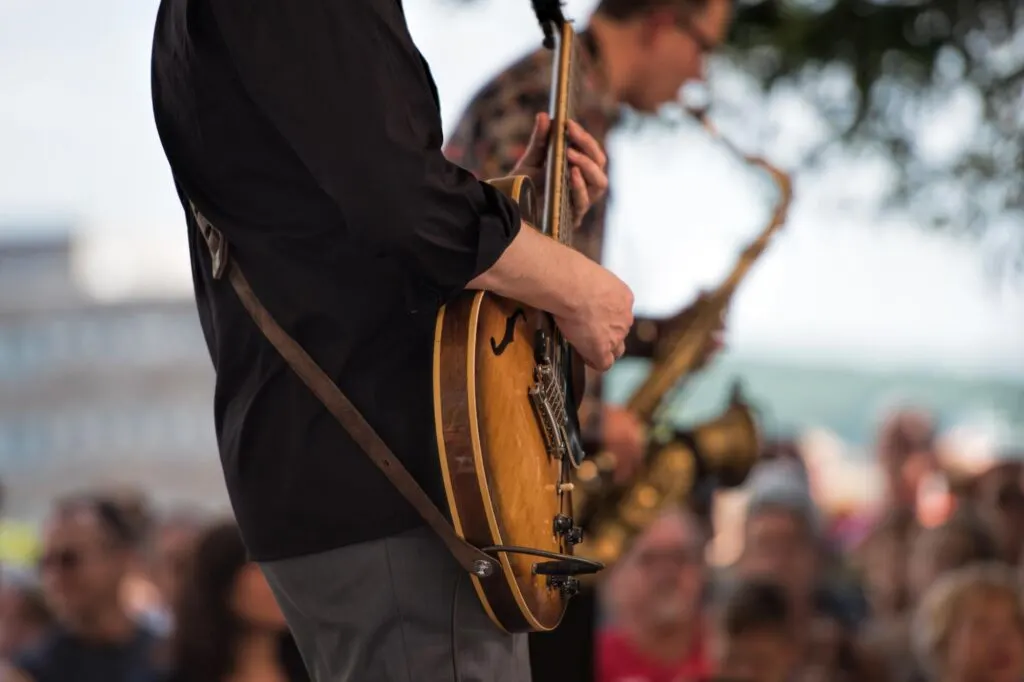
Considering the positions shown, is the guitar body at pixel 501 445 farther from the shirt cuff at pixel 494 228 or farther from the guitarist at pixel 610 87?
the guitarist at pixel 610 87

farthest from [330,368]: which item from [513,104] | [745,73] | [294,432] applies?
[745,73]

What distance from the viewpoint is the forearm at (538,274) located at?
1.37 meters

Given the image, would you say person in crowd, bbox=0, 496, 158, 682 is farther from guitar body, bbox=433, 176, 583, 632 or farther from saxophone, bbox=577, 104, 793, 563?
guitar body, bbox=433, 176, 583, 632

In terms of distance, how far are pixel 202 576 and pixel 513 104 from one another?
1474 millimetres

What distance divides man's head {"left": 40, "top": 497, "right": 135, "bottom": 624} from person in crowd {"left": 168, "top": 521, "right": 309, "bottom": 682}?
76cm

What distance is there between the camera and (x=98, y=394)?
32.4 feet

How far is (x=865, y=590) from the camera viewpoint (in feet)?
18.1

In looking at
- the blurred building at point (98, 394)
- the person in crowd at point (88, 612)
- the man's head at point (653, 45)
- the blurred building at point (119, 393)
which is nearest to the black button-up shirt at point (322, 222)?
the man's head at point (653, 45)

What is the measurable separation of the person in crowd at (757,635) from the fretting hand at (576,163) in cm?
241

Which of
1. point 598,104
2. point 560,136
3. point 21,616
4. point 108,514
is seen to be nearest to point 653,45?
point 598,104

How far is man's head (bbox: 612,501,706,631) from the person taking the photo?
3984 mm

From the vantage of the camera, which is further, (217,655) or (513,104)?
(217,655)

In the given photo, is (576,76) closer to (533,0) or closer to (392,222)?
(533,0)

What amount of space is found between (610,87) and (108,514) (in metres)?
2.33
